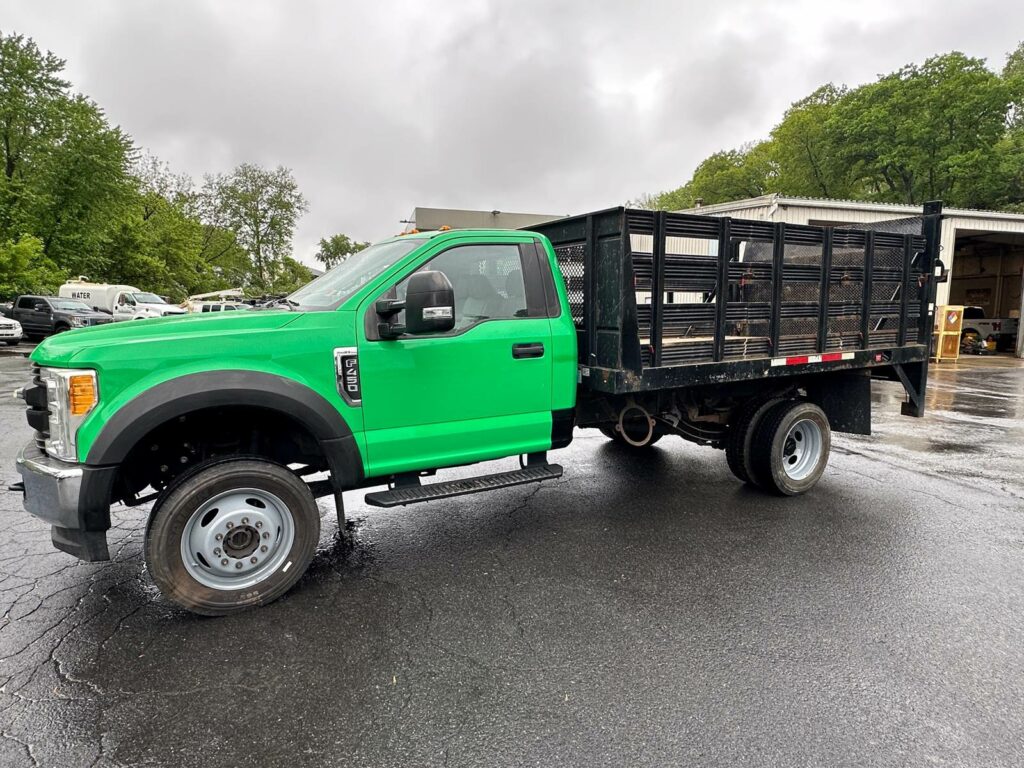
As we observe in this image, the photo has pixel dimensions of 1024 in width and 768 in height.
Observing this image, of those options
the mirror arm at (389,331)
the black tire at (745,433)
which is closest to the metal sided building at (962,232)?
the black tire at (745,433)

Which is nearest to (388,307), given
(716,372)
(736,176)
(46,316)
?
(716,372)

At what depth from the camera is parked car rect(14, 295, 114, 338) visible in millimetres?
22359

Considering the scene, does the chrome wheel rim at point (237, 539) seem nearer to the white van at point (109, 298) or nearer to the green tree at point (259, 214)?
the white van at point (109, 298)

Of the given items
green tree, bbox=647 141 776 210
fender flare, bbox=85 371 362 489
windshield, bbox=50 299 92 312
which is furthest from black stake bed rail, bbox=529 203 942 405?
green tree, bbox=647 141 776 210

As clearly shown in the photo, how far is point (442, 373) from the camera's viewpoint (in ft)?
12.8

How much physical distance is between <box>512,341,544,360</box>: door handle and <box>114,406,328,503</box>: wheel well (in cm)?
139

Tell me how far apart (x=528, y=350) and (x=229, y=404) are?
187 cm

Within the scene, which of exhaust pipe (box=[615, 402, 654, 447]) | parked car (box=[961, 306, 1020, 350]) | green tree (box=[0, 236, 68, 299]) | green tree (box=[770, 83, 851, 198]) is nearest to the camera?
exhaust pipe (box=[615, 402, 654, 447])

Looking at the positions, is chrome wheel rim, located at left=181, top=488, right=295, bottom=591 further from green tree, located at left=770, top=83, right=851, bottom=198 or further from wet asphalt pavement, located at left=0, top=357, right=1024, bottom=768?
green tree, located at left=770, top=83, right=851, bottom=198

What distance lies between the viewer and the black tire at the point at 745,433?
5.57 meters

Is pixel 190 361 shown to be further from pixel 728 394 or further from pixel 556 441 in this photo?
pixel 728 394

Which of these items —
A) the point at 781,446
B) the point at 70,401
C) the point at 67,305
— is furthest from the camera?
the point at 67,305

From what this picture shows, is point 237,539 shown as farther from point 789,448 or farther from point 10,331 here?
point 10,331

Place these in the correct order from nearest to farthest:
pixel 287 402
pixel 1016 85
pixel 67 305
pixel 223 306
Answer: pixel 287 402
pixel 223 306
pixel 67 305
pixel 1016 85
